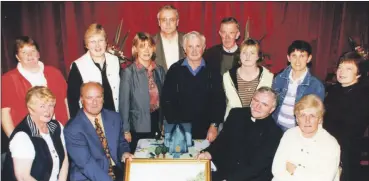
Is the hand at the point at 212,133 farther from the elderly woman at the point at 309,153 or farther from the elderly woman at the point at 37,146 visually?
the elderly woman at the point at 37,146

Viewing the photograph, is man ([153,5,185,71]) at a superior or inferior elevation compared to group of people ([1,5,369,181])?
superior

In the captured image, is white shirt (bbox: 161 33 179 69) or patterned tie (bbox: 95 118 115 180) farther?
white shirt (bbox: 161 33 179 69)

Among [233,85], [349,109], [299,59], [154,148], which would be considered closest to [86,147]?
[154,148]

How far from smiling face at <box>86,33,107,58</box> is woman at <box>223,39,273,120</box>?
1410mm

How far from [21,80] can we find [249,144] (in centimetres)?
243

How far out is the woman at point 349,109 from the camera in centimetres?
368

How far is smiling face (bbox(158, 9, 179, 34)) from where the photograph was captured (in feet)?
14.7

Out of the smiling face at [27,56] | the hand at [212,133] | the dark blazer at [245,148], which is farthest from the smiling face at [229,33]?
the smiling face at [27,56]

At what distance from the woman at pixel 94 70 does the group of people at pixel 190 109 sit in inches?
0.4

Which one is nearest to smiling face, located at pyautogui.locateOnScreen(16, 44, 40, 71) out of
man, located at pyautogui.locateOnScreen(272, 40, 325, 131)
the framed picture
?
the framed picture

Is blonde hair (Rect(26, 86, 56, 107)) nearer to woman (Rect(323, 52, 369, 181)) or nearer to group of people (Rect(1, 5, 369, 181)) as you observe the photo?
group of people (Rect(1, 5, 369, 181))

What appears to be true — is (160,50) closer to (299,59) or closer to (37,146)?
(299,59)

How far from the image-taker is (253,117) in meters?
3.42

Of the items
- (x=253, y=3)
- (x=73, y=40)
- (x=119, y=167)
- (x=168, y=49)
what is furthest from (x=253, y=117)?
(x=73, y=40)
